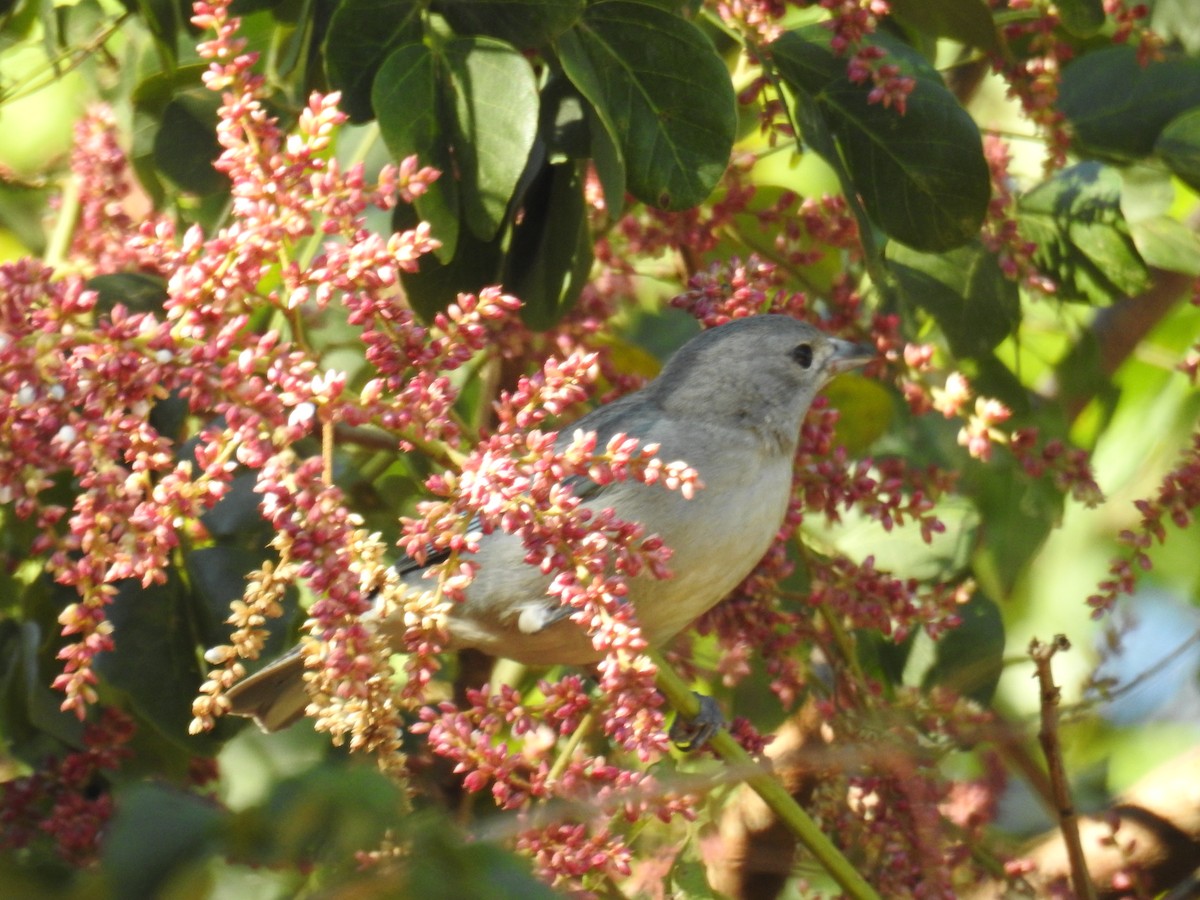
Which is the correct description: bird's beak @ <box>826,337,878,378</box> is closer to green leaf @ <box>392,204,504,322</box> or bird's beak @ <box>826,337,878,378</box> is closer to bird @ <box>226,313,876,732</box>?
bird @ <box>226,313,876,732</box>

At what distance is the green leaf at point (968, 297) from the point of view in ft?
9.57

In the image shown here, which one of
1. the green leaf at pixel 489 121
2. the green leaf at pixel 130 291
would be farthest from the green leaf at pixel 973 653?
the green leaf at pixel 130 291

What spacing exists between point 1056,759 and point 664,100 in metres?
1.34

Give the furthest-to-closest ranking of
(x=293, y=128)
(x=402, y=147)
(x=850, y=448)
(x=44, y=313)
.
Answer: (x=850, y=448), (x=293, y=128), (x=402, y=147), (x=44, y=313)

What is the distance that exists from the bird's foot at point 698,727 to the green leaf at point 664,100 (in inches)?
34.6

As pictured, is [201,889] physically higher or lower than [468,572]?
higher

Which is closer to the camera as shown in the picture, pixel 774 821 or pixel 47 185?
pixel 774 821

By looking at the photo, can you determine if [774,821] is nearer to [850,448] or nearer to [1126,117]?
[850,448]

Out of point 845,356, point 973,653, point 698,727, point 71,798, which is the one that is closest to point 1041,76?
point 845,356

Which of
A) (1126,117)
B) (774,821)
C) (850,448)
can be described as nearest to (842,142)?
(1126,117)

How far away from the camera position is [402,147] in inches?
93.2

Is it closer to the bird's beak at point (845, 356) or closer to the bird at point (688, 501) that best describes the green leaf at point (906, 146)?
the bird at point (688, 501)

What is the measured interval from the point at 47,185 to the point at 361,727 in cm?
232

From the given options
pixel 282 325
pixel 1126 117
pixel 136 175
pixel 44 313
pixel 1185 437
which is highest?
pixel 44 313
